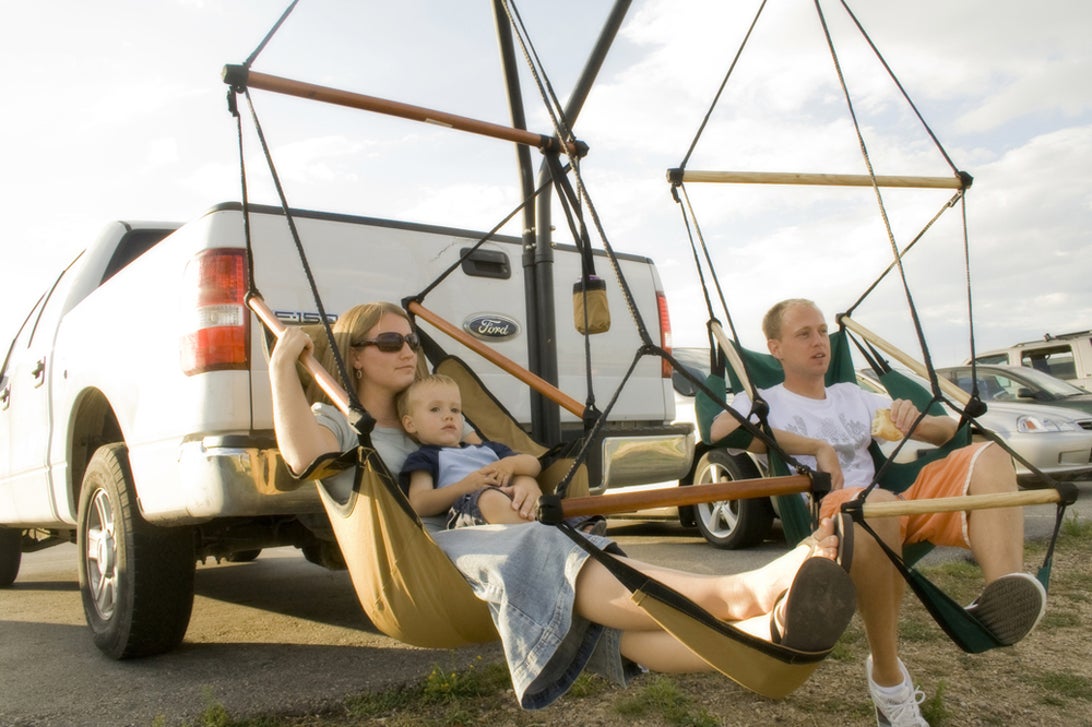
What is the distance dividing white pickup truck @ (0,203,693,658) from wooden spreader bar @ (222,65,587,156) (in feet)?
Result: 1.77

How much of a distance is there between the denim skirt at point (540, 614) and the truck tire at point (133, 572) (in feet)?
5.75

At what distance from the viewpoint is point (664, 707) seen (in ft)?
8.75

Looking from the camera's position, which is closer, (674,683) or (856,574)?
(856,574)

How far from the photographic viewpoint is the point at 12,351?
516 centimetres

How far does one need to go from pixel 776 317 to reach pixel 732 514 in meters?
2.88

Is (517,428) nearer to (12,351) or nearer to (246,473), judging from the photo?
(246,473)

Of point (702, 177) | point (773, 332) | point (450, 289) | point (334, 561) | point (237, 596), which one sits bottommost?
point (237, 596)

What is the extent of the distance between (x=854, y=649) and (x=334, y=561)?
2.02 m

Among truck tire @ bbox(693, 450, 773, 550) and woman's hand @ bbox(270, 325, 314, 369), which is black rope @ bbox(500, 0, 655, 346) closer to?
Result: woman's hand @ bbox(270, 325, 314, 369)

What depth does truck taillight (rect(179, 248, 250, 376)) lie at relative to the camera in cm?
293

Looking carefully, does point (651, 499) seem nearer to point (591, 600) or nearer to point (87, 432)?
point (591, 600)

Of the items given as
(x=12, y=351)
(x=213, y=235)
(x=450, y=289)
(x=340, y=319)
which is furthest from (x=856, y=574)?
(x=12, y=351)

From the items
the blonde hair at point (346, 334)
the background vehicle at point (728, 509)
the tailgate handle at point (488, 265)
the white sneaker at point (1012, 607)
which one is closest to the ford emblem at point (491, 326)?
the tailgate handle at point (488, 265)

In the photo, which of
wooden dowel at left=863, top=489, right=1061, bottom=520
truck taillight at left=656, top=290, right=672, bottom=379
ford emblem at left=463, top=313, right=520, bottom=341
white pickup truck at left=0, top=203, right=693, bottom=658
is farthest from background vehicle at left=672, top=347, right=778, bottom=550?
wooden dowel at left=863, top=489, right=1061, bottom=520
